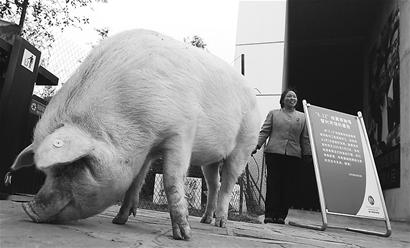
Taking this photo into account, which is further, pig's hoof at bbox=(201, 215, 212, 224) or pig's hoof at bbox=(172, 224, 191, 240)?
pig's hoof at bbox=(201, 215, 212, 224)

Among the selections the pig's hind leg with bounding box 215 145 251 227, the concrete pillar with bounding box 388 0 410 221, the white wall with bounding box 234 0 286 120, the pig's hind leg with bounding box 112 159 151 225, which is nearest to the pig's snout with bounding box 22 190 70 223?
the pig's hind leg with bounding box 112 159 151 225

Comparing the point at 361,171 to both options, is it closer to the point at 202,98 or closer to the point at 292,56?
the point at 202,98

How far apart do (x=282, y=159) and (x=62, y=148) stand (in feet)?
11.8

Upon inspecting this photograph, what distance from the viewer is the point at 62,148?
6.01ft

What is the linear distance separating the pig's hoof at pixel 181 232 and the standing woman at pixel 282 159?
111 inches

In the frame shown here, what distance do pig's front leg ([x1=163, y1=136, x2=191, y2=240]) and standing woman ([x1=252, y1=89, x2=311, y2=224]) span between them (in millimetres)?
2624

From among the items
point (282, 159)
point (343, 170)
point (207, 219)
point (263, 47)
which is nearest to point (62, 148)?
point (207, 219)

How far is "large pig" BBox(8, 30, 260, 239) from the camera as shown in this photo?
2020 millimetres

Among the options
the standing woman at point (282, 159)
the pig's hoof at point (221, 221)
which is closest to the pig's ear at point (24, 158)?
the pig's hoof at point (221, 221)

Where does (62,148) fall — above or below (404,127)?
below

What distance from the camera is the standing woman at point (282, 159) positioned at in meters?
4.95

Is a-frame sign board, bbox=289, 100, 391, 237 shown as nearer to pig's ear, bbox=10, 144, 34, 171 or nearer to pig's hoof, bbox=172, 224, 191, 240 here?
pig's hoof, bbox=172, 224, 191, 240

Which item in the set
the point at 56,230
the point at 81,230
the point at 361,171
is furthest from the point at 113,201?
the point at 361,171

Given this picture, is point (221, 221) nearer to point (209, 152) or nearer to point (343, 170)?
point (209, 152)
